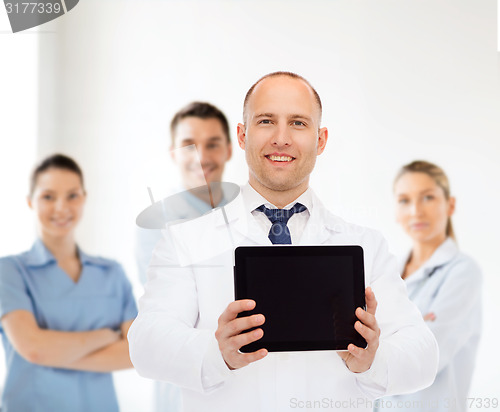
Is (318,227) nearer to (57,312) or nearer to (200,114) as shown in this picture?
(200,114)

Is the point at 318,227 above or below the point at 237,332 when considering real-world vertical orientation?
above

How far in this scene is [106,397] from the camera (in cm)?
220

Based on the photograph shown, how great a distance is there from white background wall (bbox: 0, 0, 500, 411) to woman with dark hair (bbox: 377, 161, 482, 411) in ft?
0.17

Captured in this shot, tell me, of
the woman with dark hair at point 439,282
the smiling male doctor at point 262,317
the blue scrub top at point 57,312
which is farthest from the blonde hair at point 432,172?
the blue scrub top at point 57,312

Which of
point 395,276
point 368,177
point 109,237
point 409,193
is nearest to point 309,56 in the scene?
point 368,177

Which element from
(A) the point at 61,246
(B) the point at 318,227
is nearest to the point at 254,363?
(B) the point at 318,227

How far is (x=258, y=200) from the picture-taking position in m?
1.41

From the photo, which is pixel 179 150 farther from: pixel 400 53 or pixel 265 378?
pixel 265 378

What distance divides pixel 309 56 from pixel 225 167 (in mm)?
556

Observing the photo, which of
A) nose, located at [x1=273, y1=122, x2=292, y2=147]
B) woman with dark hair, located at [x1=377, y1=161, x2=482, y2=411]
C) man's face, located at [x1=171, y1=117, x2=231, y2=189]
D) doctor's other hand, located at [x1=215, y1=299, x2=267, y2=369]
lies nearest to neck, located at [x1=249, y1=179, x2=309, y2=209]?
nose, located at [x1=273, y1=122, x2=292, y2=147]

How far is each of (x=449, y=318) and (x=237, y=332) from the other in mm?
1398

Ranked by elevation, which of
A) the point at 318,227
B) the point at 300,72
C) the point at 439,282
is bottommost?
the point at 439,282

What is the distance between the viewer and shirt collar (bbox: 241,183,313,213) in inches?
55.2

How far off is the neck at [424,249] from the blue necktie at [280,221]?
107cm
